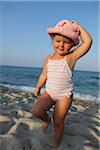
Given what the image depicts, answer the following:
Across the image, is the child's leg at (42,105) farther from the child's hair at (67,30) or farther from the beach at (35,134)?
the child's hair at (67,30)

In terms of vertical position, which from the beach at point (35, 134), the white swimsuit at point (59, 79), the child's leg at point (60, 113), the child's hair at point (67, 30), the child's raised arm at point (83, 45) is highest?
the child's hair at point (67, 30)

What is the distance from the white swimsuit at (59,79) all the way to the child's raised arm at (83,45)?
5.1 inches

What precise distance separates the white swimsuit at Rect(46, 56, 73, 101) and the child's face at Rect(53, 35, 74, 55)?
0.26ft

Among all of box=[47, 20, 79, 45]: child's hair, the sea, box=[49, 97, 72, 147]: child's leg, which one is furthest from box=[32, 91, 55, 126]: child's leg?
the sea

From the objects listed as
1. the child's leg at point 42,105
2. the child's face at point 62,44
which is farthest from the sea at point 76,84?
the child's face at point 62,44

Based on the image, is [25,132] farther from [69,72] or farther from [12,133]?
[69,72]

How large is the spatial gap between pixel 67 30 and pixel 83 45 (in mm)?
215

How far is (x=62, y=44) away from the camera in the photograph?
2.75 meters

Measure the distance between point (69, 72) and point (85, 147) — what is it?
80 cm

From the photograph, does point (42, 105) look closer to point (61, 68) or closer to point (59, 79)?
point (59, 79)

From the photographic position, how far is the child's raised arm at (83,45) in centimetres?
276

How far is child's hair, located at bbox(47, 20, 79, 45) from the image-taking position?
8.95ft

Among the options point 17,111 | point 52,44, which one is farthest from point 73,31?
point 17,111

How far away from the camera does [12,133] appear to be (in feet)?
9.73
